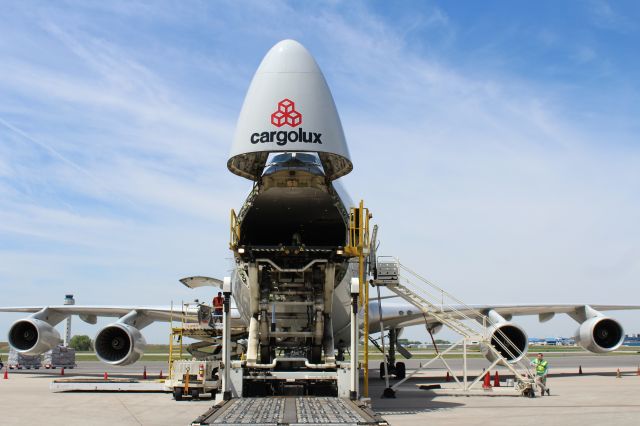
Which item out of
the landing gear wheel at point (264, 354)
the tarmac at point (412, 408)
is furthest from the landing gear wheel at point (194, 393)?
the landing gear wheel at point (264, 354)

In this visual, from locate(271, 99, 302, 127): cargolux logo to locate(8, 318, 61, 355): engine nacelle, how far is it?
49.9 ft

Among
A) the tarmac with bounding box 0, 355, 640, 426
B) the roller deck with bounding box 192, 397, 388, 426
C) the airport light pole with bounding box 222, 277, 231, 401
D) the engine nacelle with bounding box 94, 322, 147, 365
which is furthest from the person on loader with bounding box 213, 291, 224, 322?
the roller deck with bounding box 192, 397, 388, 426

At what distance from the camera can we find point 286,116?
9812mm

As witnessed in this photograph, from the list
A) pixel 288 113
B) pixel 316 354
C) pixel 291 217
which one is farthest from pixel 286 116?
pixel 316 354

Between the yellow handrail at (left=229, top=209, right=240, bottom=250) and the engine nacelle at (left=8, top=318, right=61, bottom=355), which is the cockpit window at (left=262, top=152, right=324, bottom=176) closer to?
the yellow handrail at (left=229, top=209, right=240, bottom=250)

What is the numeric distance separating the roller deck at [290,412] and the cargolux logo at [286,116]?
408 centimetres

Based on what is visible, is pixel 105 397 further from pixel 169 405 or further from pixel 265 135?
pixel 265 135

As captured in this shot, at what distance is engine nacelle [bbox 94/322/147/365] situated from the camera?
64.7ft

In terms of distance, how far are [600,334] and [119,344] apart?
1563 centimetres

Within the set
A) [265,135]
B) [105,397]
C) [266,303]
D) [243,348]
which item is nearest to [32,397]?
[105,397]

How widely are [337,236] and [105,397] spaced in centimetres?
777

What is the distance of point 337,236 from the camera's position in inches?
498

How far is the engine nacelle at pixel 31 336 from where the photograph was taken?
69.7ft

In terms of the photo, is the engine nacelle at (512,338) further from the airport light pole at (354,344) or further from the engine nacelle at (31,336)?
the engine nacelle at (31,336)
